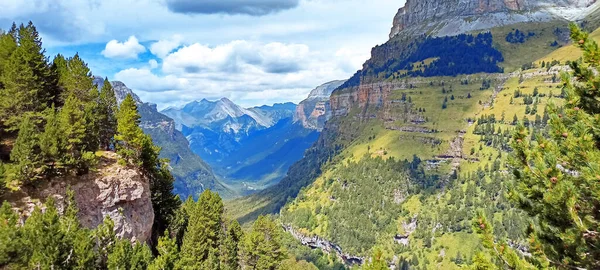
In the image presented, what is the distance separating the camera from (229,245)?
81562 millimetres

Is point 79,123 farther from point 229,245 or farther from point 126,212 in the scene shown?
point 229,245

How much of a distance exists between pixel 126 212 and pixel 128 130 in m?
13.8

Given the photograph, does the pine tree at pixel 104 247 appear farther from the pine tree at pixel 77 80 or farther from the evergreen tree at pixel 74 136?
the pine tree at pixel 77 80

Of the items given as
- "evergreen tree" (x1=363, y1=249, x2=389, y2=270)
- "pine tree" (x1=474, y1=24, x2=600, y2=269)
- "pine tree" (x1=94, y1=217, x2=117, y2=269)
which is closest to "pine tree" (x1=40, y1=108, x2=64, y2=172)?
"pine tree" (x1=94, y1=217, x2=117, y2=269)

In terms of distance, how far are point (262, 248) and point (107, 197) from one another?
1459 inches

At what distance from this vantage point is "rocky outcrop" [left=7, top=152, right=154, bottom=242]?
50284mm

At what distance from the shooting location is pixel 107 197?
57.1 m

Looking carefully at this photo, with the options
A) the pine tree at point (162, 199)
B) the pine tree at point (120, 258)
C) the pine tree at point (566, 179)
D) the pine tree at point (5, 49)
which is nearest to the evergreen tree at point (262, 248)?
the pine tree at point (162, 199)

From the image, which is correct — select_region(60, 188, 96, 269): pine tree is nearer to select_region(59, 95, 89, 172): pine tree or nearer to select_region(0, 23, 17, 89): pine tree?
select_region(59, 95, 89, 172): pine tree

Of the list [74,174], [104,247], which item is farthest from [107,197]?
[104,247]

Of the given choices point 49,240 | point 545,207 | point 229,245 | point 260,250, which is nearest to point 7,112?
point 49,240

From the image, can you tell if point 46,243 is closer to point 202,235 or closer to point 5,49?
point 202,235

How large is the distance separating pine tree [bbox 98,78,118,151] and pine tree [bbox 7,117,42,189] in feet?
67.5

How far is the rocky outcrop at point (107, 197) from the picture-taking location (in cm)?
5028
